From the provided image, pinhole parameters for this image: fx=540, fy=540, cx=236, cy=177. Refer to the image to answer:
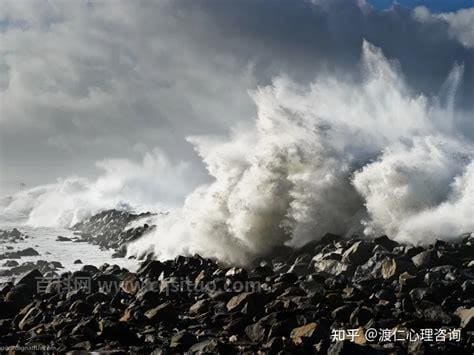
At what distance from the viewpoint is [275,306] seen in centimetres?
1264

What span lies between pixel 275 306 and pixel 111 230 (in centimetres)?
3679

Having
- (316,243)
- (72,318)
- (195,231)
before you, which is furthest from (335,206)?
(72,318)

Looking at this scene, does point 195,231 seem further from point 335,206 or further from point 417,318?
point 417,318

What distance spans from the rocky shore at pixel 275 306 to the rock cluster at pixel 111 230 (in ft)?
48.2

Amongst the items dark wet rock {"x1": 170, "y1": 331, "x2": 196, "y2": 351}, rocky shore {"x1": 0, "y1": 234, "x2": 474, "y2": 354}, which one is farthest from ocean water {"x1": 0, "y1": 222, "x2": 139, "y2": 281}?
dark wet rock {"x1": 170, "y1": 331, "x2": 196, "y2": 351}

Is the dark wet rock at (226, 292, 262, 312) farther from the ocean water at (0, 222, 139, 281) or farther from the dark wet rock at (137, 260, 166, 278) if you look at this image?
the ocean water at (0, 222, 139, 281)

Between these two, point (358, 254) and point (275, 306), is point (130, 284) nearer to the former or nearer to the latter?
point (275, 306)

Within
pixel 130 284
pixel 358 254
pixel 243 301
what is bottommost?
pixel 243 301

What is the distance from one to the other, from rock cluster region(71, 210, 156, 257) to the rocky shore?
14.7m

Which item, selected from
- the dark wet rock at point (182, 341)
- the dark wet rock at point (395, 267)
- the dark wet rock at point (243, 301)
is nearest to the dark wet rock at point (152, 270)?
the dark wet rock at point (243, 301)

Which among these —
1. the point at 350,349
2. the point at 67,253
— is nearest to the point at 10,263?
the point at 67,253

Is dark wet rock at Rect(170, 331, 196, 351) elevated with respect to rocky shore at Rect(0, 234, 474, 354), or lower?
lower

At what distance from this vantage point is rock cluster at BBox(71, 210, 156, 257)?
35.4 metres

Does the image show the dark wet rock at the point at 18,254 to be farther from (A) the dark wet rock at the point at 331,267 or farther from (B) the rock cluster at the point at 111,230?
(A) the dark wet rock at the point at 331,267
